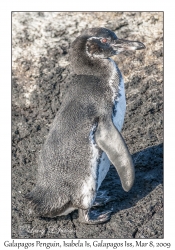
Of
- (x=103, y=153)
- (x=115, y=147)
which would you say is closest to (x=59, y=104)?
(x=103, y=153)

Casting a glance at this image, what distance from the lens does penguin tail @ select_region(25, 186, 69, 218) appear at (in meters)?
4.16

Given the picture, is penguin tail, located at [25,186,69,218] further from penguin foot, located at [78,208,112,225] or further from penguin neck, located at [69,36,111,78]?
penguin neck, located at [69,36,111,78]

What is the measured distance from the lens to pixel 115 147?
13.5ft

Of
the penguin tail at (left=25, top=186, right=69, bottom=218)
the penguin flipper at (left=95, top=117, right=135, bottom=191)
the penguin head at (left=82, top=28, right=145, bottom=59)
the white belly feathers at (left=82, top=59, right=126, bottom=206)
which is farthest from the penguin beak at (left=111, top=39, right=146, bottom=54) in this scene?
the penguin tail at (left=25, top=186, right=69, bottom=218)

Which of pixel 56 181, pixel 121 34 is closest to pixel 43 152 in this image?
pixel 56 181

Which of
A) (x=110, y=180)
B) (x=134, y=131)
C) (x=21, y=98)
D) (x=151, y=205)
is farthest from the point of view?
(x=21, y=98)

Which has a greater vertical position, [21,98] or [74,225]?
[21,98]

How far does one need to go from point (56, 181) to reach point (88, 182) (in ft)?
A: 0.79

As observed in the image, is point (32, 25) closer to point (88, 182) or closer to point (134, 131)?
point (134, 131)

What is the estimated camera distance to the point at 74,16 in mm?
6461

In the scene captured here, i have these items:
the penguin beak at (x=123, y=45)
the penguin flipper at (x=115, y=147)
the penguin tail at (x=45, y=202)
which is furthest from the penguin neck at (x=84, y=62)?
the penguin tail at (x=45, y=202)

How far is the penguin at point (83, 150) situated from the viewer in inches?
162

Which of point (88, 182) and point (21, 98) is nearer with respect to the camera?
point (88, 182)
